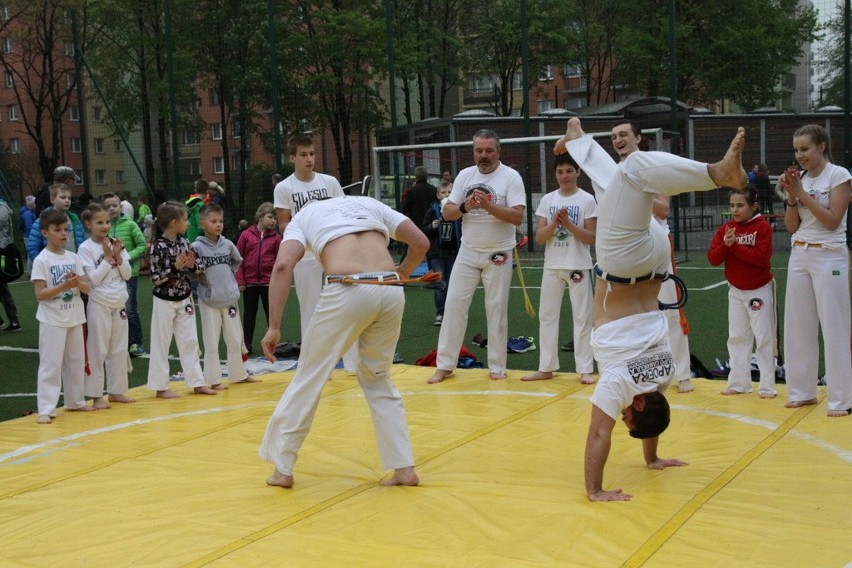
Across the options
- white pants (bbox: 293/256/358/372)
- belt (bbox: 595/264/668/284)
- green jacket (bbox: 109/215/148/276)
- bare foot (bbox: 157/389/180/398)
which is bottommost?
bare foot (bbox: 157/389/180/398)

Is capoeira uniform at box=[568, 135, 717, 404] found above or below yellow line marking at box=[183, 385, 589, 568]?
above

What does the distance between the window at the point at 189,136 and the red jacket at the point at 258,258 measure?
1943 cm

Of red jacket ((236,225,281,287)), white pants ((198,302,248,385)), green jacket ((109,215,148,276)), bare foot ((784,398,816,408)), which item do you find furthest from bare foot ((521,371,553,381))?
green jacket ((109,215,148,276))

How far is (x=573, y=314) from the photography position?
27.1ft

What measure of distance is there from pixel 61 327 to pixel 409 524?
3950mm

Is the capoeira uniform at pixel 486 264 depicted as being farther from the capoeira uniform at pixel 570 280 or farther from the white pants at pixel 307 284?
the white pants at pixel 307 284

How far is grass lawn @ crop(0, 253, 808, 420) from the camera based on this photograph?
922 cm

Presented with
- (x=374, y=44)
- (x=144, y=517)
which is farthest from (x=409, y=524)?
(x=374, y=44)

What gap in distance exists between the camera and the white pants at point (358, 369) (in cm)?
516

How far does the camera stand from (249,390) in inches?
330

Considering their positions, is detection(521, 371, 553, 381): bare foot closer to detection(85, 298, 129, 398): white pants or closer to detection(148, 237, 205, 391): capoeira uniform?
detection(148, 237, 205, 391): capoeira uniform

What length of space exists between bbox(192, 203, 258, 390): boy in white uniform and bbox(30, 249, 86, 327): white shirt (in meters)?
1.20

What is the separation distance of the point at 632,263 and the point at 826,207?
238cm

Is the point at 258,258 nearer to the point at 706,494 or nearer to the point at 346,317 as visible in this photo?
the point at 346,317
